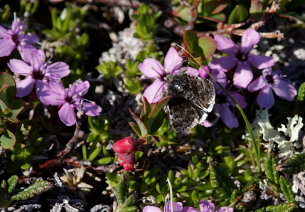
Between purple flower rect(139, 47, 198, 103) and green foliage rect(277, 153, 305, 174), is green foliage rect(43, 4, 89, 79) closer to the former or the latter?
purple flower rect(139, 47, 198, 103)

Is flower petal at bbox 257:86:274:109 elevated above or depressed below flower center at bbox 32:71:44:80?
below

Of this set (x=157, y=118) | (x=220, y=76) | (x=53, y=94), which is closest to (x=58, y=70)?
(x=53, y=94)

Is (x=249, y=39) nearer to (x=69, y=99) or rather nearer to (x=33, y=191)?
(x=69, y=99)

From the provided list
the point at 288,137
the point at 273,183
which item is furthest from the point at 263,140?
the point at 273,183

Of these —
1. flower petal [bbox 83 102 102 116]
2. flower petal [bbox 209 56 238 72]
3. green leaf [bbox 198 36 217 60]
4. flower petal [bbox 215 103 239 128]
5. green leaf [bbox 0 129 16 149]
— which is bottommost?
green leaf [bbox 0 129 16 149]

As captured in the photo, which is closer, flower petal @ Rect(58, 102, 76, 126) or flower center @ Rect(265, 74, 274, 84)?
flower petal @ Rect(58, 102, 76, 126)

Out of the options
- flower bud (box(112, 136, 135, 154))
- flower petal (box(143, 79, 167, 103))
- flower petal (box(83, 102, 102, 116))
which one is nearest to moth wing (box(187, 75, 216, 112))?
flower petal (box(143, 79, 167, 103))

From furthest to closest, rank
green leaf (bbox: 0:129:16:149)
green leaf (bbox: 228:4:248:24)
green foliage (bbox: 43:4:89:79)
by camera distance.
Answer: green foliage (bbox: 43:4:89:79) → green leaf (bbox: 228:4:248:24) → green leaf (bbox: 0:129:16:149)
